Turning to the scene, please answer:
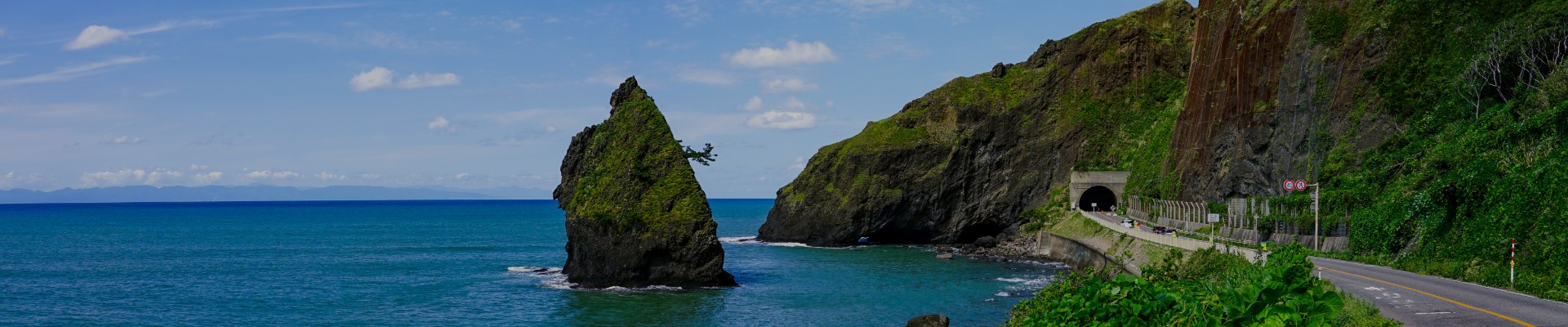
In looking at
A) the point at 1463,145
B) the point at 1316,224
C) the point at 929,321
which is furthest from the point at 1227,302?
the point at 1316,224

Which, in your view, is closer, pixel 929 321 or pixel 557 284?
pixel 929 321

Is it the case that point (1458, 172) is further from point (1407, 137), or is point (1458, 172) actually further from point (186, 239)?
point (186, 239)

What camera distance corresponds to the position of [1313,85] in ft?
205

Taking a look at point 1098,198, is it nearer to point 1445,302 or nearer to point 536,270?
point 536,270

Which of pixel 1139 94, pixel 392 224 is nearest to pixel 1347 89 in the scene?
pixel 1139 94

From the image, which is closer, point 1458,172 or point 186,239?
point 1458,172

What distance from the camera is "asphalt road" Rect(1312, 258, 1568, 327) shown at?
72.0 feet

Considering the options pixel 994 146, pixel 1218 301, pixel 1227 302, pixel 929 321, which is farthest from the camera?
pixel 994 146

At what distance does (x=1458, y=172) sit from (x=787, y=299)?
91.3ft

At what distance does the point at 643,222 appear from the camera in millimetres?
53562

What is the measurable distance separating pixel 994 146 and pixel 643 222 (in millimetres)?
56822

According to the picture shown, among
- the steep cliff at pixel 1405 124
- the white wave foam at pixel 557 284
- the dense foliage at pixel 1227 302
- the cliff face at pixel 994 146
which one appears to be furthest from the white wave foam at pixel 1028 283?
the cliff face at pixel 994 146

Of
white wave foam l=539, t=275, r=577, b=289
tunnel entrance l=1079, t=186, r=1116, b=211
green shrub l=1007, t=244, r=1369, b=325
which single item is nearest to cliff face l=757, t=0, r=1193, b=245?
tunnel entrance l=1079, t=186, r=1116, b=211

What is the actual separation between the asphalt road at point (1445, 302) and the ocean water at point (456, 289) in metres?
15.0
